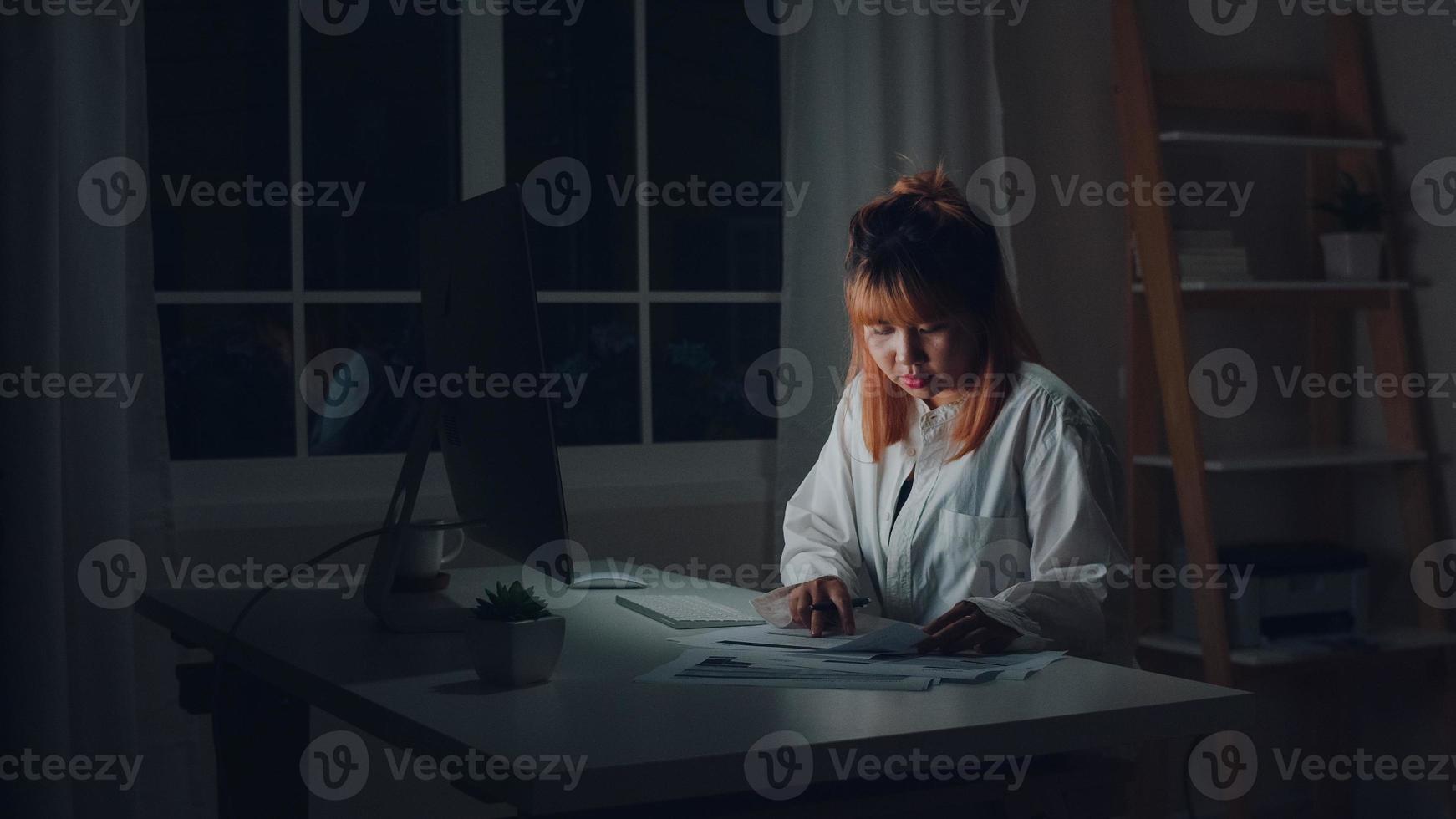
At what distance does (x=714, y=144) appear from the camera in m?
3.21


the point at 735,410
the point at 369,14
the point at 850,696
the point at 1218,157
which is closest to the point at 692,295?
the point at 735,410

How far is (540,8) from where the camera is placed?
9.98ft

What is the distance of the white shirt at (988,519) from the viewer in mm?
1765

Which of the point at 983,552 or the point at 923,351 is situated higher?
the point at 923,351

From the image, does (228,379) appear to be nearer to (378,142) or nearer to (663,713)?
(378,142)

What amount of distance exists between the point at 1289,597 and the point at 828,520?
1.42m

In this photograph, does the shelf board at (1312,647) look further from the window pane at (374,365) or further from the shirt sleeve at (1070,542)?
the window pane at (374,365)

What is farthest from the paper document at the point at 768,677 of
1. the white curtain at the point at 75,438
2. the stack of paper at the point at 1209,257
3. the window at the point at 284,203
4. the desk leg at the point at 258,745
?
the stack of paper at the point at 1209,257

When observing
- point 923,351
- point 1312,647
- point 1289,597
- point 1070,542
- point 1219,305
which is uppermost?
point 1219,305

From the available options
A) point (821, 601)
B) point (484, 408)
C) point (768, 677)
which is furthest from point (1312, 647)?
point (484, 408)

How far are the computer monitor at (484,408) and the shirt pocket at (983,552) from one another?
2.21 ft

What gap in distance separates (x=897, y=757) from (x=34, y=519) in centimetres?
Result: 171

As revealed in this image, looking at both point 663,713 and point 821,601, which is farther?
point 821,601

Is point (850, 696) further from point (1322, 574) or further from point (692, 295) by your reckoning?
point (1322, 574)
